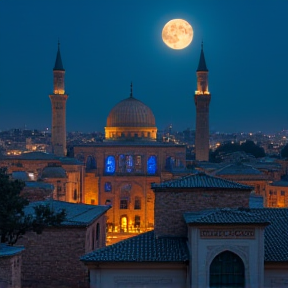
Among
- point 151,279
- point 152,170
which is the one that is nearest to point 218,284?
point 151,279

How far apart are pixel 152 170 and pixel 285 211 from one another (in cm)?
2604

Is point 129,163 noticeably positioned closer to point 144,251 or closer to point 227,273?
point 144,251

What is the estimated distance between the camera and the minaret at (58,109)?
48250 millimetres

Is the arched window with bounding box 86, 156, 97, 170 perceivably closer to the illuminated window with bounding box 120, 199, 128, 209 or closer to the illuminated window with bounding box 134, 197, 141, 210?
the illuminated window with bounding box 120, 199, 128, 209

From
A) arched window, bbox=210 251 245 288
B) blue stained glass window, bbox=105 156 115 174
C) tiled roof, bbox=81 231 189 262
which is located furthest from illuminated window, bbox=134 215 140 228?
arched window, bbox=210 251 245 288

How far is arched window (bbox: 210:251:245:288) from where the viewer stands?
11.3 m

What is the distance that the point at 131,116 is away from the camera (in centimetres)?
4331

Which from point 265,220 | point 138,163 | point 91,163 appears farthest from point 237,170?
point 265,220

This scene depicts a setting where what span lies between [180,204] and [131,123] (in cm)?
2975

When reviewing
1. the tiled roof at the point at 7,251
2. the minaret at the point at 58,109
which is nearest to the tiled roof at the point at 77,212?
the tiled roof at the point at 7,251

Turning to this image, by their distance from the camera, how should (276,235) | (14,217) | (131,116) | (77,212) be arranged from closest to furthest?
(276,235) < (14,217) < (77,212) < (131,116)

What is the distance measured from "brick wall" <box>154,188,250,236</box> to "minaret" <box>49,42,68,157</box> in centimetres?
3542

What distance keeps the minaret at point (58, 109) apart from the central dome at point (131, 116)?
582 centimetres

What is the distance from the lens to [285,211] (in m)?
14.3
